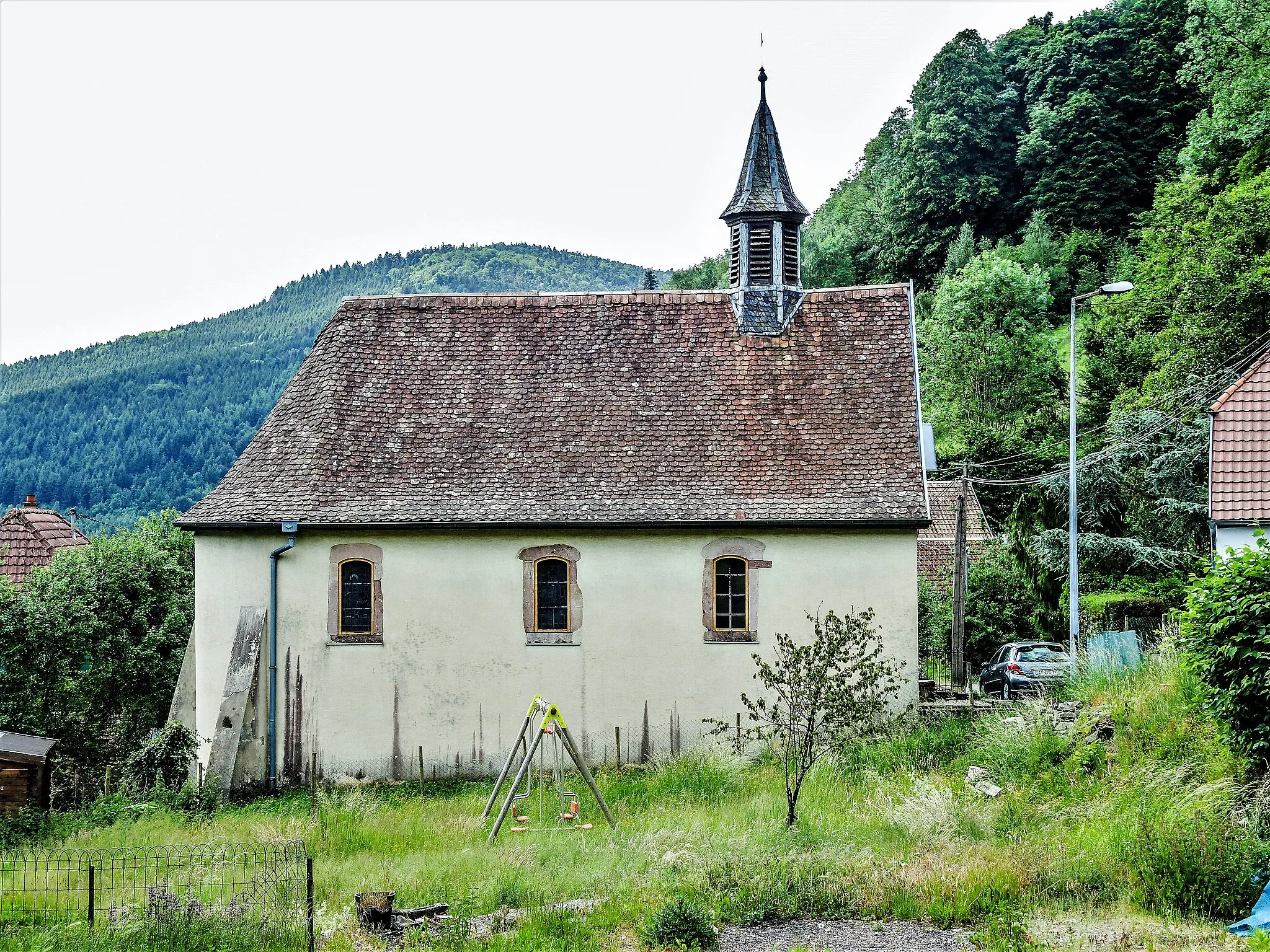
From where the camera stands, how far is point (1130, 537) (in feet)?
99.0

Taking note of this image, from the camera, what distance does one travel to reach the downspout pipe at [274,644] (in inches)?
779

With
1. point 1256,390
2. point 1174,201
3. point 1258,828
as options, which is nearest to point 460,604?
point 1258,828

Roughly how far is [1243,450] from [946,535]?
17.8 metres

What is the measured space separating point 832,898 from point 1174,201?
31745mm

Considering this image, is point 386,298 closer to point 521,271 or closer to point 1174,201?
point 1174,201

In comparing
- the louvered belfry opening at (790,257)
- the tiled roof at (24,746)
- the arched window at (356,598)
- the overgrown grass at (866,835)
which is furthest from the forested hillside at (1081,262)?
the tiled roof at (24,746)

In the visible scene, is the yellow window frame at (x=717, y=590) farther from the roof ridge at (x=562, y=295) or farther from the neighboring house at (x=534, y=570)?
the roof ridge at (x=562, y=295)

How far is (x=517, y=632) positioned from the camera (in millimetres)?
19984

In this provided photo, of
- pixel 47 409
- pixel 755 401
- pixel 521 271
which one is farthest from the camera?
pixel 521 271

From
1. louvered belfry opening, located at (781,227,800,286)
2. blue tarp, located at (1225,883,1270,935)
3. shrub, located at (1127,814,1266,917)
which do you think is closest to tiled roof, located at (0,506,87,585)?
louvered belfry opening, located at (781,227,800,286)

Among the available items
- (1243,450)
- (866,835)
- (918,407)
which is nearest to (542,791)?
(866,835)

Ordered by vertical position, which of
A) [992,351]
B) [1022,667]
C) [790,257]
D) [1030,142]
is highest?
[1030,142]

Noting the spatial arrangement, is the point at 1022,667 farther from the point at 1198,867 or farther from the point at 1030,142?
the point at 1030,142

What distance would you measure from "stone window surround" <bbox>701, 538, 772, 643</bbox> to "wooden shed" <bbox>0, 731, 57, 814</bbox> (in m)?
10.4
